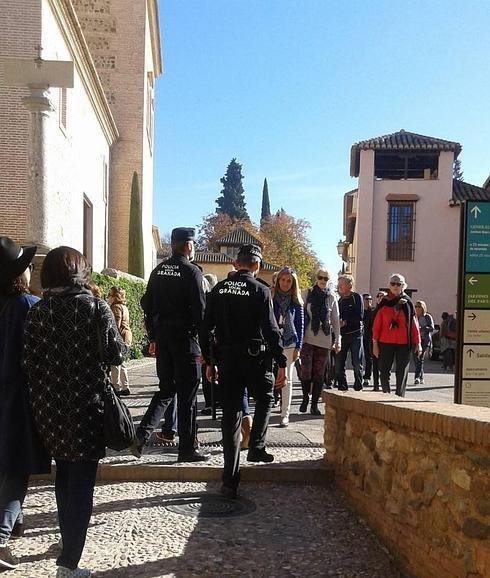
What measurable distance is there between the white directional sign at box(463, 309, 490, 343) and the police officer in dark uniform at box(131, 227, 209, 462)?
7.30 ft

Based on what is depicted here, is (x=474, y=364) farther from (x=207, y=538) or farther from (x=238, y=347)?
(x=207, y=538)

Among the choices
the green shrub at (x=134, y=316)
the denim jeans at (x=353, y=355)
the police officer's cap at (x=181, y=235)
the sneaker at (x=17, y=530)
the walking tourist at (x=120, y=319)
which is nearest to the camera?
the sneaker at (x=17, y=530)

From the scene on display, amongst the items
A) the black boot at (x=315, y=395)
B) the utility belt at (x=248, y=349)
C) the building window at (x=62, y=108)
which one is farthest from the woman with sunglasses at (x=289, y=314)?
the building window at (x=62, y=108)

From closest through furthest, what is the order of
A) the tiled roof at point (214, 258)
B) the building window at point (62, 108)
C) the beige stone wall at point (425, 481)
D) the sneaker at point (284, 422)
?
the beige stone wall at point (425, 481) → the sneaker at point (284, 422) → the building window at point (62, 108) → the tiled roof at point (214, 258)

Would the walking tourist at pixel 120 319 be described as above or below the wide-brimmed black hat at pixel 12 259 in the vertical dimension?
below

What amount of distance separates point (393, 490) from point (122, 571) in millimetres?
1639

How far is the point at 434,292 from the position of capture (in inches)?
1224

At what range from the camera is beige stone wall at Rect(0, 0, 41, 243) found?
564 inches

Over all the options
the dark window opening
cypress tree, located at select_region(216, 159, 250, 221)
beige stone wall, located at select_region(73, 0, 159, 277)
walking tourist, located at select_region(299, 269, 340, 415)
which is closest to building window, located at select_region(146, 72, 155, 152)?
beige stone wall, located at select_region(73, 0, 159, 277)

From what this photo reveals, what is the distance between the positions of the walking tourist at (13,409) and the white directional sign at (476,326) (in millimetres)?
3391

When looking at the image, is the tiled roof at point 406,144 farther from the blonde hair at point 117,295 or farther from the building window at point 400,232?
the blonde hair at point 117,295

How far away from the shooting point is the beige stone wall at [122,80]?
29.0 metres

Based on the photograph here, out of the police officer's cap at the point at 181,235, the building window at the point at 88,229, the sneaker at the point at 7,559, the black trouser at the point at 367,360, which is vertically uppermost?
the building window at the point at 88,229

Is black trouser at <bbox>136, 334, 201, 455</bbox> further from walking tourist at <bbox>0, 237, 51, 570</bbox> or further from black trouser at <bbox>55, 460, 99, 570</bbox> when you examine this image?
black trouser at <bbox>55, 460, 99, 570</bbox>
